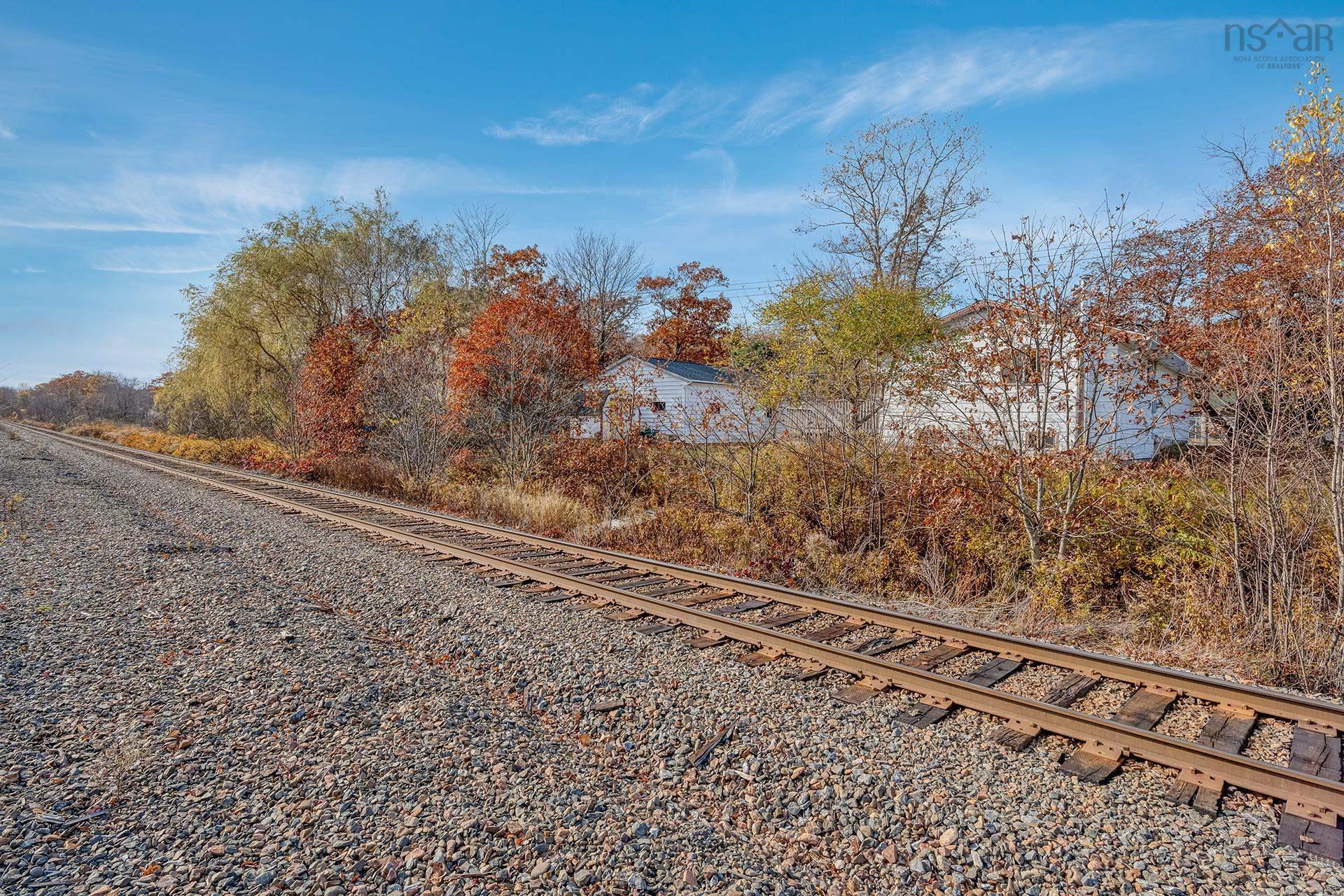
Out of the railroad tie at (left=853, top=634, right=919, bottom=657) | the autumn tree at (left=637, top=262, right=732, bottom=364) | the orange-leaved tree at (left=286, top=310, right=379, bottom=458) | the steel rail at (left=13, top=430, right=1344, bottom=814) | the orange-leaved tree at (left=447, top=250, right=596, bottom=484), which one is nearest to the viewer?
the steel rail at (left=13, top=430, right=1344, bottom=814)

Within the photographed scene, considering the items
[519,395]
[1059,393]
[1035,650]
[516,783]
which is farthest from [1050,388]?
[519,395]

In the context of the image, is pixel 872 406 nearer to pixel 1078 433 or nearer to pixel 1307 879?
pixel 1078 433

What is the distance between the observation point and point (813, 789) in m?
3.79

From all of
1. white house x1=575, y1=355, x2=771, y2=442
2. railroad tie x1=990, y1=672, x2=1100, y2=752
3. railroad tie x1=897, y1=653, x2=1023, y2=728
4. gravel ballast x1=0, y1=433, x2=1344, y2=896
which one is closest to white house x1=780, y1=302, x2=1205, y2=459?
white house x1=575, y1=355, x2=771, y2=442

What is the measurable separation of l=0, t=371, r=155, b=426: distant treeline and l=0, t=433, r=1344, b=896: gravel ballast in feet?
184

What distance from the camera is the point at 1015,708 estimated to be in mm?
4621

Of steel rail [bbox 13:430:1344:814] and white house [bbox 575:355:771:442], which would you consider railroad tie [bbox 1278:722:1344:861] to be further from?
white house [bbox 575:355:771:442]

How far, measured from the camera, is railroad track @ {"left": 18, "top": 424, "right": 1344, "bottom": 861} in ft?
12.3

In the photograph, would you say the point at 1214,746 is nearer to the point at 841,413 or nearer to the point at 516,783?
the point at 516,783

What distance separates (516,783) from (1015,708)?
10.5ft

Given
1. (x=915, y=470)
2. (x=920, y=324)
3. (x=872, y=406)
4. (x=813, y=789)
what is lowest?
(x=813, y=789)

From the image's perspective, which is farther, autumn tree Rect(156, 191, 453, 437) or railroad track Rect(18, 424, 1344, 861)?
autumn tree Rect(156, 191, 453, 437)

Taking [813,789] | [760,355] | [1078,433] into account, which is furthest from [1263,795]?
[760,355]

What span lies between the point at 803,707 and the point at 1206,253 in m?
22.9
